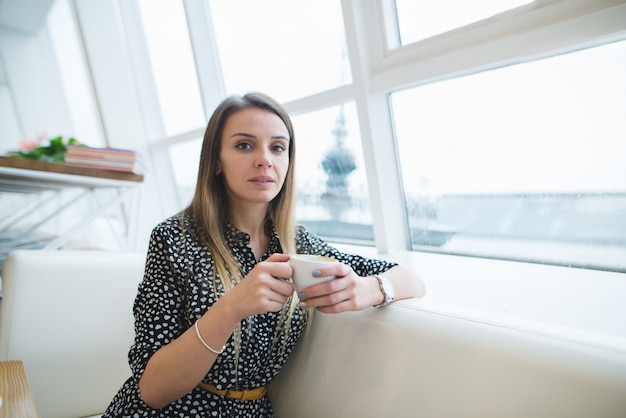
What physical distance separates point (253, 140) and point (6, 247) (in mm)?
2006

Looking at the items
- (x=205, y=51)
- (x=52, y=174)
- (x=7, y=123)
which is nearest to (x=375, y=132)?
(x=205, y=51)

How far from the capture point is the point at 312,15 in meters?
1.83

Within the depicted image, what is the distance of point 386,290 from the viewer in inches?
37.5

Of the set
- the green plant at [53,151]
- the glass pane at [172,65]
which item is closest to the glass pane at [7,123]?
the glass pane at [172,65]

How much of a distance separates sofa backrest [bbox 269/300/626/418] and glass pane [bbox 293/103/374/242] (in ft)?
2.80

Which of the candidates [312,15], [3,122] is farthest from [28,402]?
[3,122]

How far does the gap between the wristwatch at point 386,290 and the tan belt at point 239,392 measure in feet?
1.31

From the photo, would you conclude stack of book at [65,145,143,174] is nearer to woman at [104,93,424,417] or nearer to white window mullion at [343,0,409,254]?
woman at [104,93,424,417]

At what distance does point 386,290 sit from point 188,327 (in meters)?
0.50

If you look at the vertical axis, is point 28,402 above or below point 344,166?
below

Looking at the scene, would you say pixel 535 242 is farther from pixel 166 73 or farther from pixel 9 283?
pixel 166 73

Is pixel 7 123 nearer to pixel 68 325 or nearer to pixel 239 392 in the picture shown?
pixel 68 325

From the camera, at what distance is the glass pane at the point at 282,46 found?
177 centimetres

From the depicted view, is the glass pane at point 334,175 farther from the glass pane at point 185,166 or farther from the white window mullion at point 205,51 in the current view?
the glass pane at point 185,166
